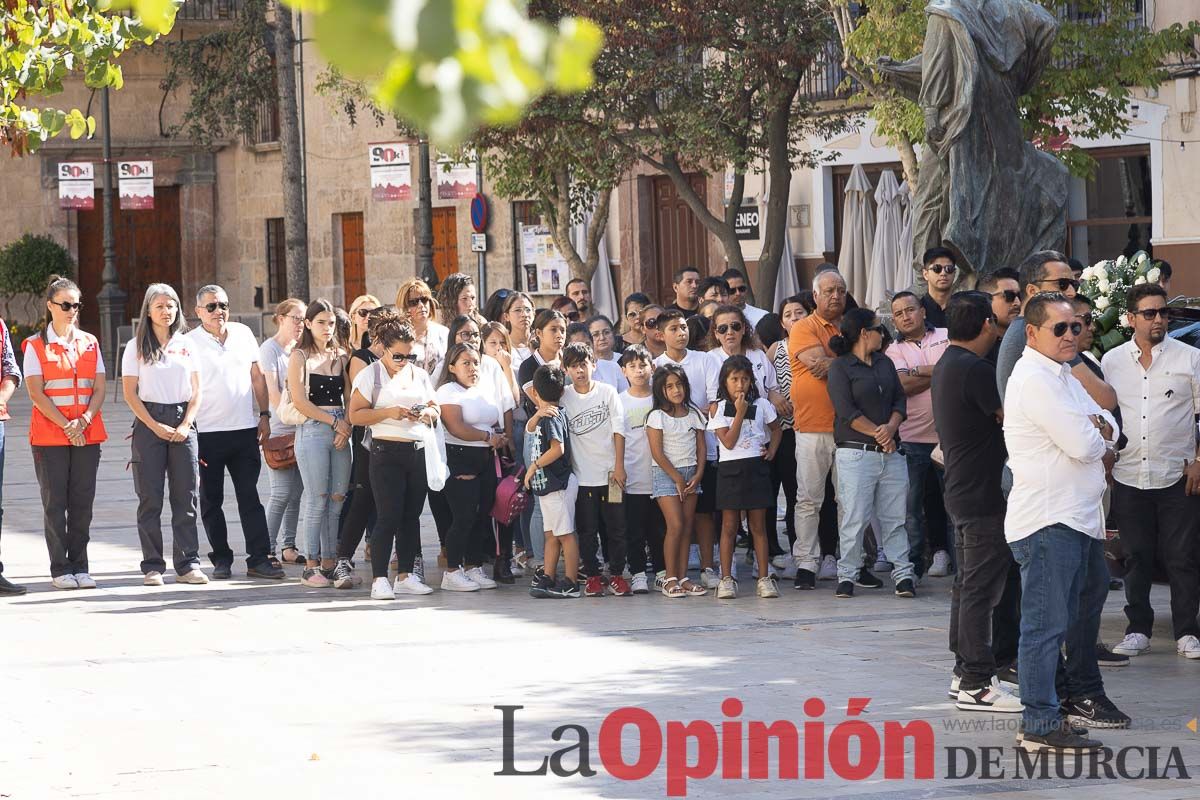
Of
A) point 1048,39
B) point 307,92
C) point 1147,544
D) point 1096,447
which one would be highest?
point 307,92

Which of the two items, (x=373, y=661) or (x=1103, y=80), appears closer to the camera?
(x=373, y=661)

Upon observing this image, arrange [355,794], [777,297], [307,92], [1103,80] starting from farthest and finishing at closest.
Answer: [307,92], [777,297], [1103,80], [355,794]

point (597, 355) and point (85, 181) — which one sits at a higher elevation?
point (85, 181)

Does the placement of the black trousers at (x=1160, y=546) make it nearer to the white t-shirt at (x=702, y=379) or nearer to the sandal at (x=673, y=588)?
the sandal at (x=673, y=588)

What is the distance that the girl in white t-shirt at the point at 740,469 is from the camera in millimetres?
10695

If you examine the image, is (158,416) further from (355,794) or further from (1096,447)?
(1096,447)

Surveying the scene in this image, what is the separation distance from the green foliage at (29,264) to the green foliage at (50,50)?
32.4m

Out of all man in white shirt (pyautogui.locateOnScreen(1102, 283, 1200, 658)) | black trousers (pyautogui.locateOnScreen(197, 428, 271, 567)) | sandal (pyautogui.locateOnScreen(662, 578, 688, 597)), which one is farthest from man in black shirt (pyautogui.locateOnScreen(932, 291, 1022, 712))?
black trousers (pyautogui.locateOnScreen(197, 428, 271, 567))

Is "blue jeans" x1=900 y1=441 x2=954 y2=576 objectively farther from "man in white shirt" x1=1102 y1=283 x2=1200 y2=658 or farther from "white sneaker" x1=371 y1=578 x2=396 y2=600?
"white sneaker" x1=371 y1=578 x2=396 y2=600

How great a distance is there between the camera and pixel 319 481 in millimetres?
11508

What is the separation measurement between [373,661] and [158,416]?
3.39 meters

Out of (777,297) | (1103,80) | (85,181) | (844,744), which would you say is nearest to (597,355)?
(844,744)

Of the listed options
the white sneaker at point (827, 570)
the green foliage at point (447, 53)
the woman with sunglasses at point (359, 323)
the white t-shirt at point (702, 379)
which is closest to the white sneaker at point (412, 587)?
the woman with sunglasses at point (359, 323)

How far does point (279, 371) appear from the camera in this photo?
11945 millimetres
